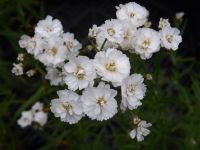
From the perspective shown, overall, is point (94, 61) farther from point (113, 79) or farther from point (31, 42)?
point (31, 42)

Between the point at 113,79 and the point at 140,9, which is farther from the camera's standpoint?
the point at 140,9

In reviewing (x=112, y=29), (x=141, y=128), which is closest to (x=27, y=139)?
(x=141, y=128)

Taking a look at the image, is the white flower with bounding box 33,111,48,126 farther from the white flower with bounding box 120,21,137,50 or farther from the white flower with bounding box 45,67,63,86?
the white flower with bounding box 120,21,137,50

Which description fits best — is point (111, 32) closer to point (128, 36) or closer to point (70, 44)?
point (128, 36)

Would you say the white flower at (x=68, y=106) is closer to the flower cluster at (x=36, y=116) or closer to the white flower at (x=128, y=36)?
the white flower at (x=128, y=36)

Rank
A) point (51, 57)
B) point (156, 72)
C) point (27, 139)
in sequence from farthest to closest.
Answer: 1. point (27, 139)
2. point (156, 72)
3. point (51, 57)

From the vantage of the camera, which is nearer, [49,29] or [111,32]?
[111,32]

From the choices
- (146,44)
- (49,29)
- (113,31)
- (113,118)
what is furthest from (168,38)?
(113,118)
